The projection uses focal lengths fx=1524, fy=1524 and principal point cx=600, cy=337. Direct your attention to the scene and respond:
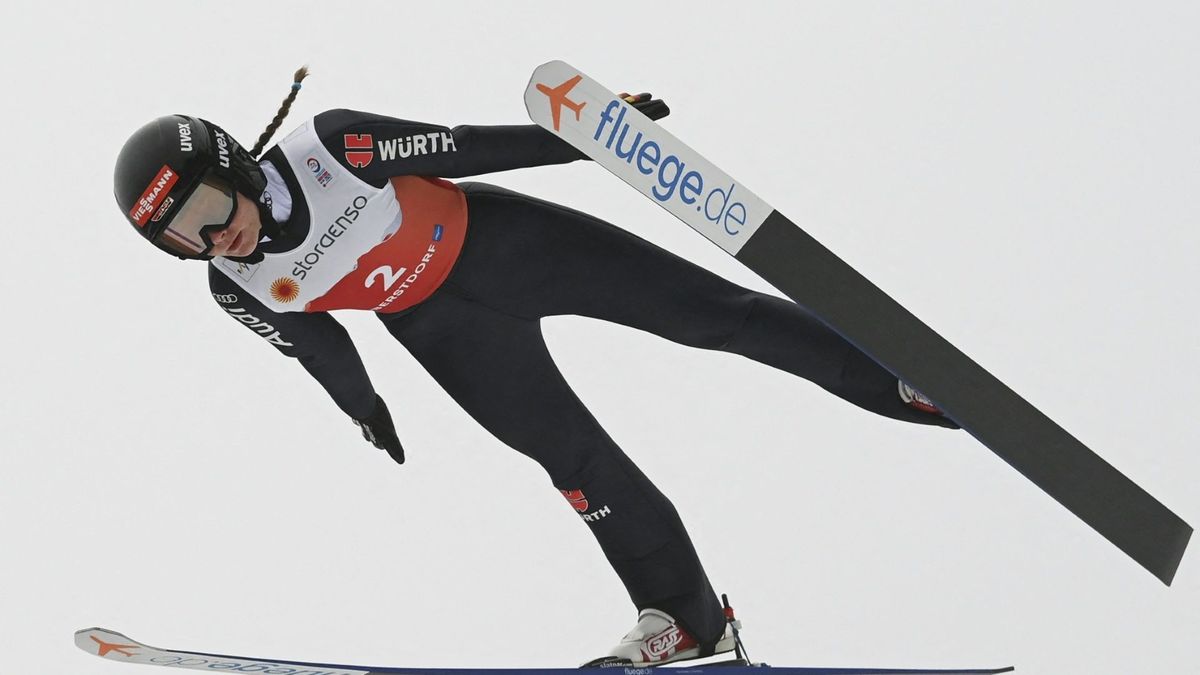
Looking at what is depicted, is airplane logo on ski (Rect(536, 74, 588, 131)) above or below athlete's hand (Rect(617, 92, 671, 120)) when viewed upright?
below

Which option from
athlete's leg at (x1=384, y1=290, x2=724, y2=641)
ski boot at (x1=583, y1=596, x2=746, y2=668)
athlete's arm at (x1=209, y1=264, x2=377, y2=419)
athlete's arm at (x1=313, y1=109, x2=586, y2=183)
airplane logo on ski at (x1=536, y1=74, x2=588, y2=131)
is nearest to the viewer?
airplane logo on ski at (x1=536, y1=74, x2=588, y2=131)

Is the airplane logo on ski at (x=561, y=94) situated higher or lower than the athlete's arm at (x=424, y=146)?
lower

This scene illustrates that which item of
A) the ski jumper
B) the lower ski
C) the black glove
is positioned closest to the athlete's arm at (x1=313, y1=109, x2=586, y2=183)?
the ski jumper

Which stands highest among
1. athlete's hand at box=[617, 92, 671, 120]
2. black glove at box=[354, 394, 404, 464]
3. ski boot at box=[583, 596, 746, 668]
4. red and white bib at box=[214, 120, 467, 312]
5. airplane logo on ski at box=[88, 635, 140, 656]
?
athlete's hand at box=[617, 92, 671, 120]

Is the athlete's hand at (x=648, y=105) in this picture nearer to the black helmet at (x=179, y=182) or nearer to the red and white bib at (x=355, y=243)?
the red and white bib at (x=355, y=243)

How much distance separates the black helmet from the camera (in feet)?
8.26

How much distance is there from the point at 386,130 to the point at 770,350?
831 millimetres

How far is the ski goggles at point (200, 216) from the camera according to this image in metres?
2.54

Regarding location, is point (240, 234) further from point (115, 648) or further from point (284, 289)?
point (115, 648)

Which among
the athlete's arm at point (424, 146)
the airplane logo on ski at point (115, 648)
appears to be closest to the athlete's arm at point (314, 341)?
the athlete's arm at point (424, 146)

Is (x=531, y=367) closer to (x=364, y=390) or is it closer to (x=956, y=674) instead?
(x=364, y=390)

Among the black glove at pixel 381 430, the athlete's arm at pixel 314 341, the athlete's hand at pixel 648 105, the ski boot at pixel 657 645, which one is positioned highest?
the athlete's hand at pixel 648 105

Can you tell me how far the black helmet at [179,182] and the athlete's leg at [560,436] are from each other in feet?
1.55

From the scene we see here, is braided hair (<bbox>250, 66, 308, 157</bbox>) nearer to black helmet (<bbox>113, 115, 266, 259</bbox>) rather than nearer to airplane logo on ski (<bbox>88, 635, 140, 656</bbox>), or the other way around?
black helmet (<bbox>113, 115, 266, 259</bbox>)
